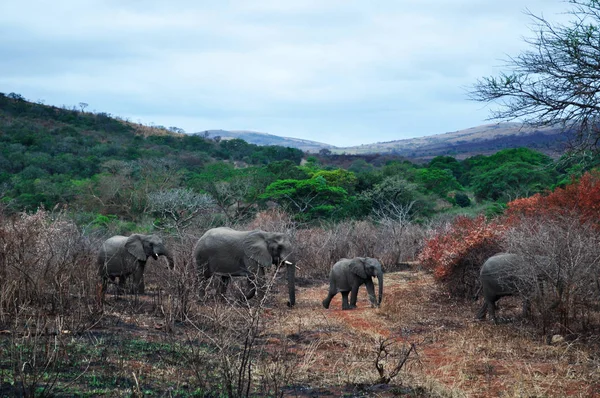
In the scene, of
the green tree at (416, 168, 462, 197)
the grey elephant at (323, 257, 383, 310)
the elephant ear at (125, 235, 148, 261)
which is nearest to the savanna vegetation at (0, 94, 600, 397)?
the elephant ear at (125, 235, 148, 261)

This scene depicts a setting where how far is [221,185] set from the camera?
111 ft

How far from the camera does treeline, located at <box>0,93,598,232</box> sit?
101 ft

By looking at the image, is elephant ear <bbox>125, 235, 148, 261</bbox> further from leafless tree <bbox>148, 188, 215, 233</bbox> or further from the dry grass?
leafless tree <bbox>148, 188, 215, 233</bbox>

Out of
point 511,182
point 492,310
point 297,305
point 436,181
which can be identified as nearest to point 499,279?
point 492,310

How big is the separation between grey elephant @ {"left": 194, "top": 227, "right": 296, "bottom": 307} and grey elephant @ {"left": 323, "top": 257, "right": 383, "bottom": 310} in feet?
4.27

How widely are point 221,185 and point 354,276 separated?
2080 centimetres

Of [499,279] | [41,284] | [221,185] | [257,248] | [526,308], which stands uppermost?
[221,185]

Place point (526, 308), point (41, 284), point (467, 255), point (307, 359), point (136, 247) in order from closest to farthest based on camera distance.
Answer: point (307, 359) < point (41, 284) < point (526, 308) < point (467, 255) < point (136, 247)

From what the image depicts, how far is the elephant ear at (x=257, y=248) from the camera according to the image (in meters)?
13.3

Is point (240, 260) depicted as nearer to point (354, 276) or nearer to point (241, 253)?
point (241, 253)

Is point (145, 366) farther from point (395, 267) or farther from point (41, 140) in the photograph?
point (41, 140)

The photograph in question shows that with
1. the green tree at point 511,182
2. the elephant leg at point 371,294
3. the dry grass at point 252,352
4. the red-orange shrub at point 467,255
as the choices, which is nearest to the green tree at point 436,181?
the green tree at point 511,182

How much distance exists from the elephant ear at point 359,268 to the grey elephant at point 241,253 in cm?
139

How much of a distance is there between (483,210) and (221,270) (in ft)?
65.3
